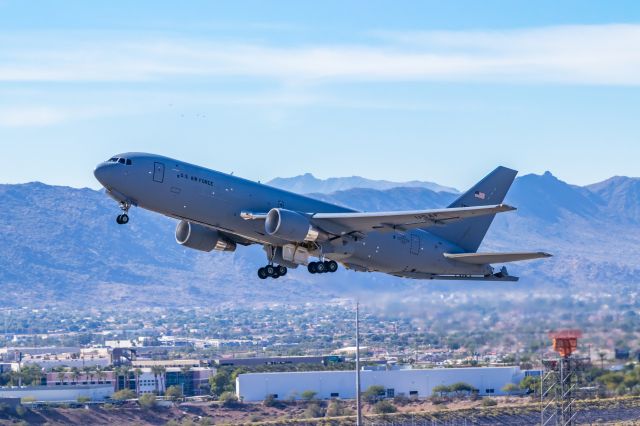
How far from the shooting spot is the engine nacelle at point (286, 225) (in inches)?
2530

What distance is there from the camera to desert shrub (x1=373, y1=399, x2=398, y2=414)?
106 metres

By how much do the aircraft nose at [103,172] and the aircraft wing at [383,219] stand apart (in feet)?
34.0

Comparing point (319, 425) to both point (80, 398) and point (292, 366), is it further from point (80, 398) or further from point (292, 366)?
point (292, 366)

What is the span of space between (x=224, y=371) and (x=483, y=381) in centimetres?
2701

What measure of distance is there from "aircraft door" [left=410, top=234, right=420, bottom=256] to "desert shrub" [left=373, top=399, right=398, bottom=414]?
3724 centimetres

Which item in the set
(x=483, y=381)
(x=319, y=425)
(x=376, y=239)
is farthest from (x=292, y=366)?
(x=376, y=239)

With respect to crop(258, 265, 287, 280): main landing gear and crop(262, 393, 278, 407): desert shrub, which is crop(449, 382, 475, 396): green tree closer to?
crop(262, 393, 278, 407): desert shrub

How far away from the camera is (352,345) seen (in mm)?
185875

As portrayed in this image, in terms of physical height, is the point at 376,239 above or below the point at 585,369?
above

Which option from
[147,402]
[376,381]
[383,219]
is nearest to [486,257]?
[383,219]

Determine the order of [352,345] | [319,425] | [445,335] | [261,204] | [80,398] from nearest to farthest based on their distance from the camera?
1. [261,204]
2. [445,335]
3. [319,425]
4. [80,398]
5. [352,345]

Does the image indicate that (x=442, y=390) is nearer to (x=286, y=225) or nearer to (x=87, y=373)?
(x=87, y=373)

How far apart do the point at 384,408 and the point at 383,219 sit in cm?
4362

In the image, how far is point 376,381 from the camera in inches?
4651
